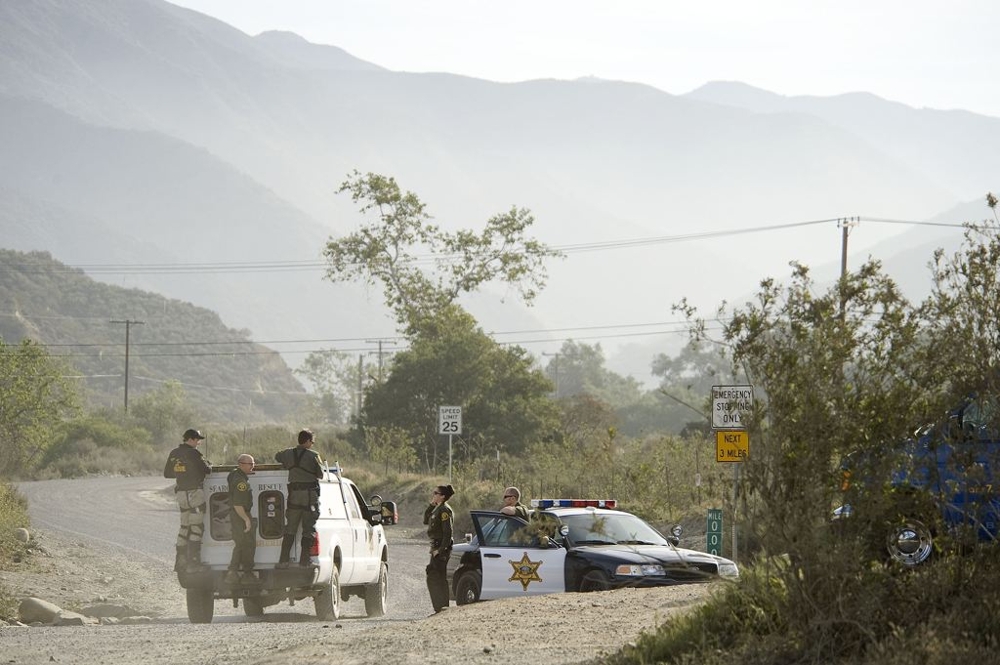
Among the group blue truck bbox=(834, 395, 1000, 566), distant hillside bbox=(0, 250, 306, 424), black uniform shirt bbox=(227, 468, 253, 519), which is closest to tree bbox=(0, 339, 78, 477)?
black uniform shirt bbox=(227, 468, 253, 519)

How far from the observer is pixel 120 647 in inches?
568

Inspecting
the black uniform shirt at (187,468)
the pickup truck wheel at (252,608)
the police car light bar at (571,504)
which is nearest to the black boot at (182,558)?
the black uniform shirt at (187,468)

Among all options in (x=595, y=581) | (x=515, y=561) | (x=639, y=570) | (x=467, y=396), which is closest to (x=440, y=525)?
(x=515, y=561)

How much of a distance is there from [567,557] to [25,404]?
55.3m

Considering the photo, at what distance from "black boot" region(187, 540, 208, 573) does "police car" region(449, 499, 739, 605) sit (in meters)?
3.20

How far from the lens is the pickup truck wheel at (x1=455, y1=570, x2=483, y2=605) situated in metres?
18.1

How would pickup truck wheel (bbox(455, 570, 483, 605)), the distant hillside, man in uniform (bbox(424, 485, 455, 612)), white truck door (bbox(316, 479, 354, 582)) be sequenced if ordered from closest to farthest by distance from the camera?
pickup truck wheel (bbox(455, 570, 483, 605)), man in uniform (bbox(424, 485, 455, 612)), white truck door (bbox(316, 479, 354, 582)), the distant hillside

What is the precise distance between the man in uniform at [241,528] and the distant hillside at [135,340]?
12770 centimetres

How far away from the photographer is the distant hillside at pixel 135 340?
152125mm

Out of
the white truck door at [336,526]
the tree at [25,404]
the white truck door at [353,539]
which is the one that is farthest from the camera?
the tree at [25,404]

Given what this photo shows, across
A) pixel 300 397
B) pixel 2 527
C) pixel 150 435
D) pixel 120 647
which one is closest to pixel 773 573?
pixel 120 647

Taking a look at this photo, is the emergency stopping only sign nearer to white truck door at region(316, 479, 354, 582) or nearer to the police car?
the police car

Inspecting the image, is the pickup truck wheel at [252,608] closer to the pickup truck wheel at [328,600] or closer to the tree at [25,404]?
the pickup truck wheel at [328,600]

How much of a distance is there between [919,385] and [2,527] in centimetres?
2088
